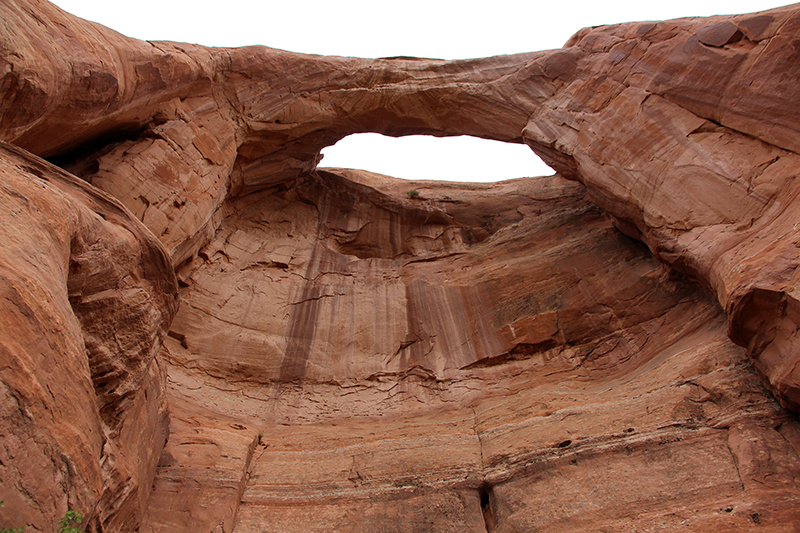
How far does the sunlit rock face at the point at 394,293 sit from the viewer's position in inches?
217

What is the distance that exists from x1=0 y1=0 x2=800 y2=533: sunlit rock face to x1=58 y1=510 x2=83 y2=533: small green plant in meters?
0.11

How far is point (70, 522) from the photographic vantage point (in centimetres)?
397

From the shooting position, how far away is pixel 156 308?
6348 mm

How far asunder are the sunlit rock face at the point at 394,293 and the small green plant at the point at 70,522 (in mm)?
106

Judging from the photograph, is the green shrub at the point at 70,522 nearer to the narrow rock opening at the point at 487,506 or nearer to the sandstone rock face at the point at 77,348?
the sandstone rock face at the point at 77,348

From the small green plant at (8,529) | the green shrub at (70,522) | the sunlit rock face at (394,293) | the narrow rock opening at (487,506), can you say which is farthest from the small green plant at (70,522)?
the narrow rock opening at (487,506)

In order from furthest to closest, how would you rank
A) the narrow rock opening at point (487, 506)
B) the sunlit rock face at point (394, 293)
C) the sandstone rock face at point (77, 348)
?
the narrow rock opening at point (487, 506), the sunlit rock face at point (394, 293), the sandstone rock face at point (77, 348)

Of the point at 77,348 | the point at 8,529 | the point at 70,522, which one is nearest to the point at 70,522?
the point at 70,522

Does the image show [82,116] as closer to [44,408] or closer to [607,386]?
[44,408]

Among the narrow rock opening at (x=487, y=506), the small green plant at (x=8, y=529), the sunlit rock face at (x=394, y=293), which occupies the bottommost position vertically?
the small green plant at (x=8, y=529)

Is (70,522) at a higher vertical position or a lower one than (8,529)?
higher

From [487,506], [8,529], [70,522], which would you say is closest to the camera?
[8,529]

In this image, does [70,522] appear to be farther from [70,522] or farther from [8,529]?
[8,529]

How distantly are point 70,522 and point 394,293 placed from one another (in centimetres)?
802
